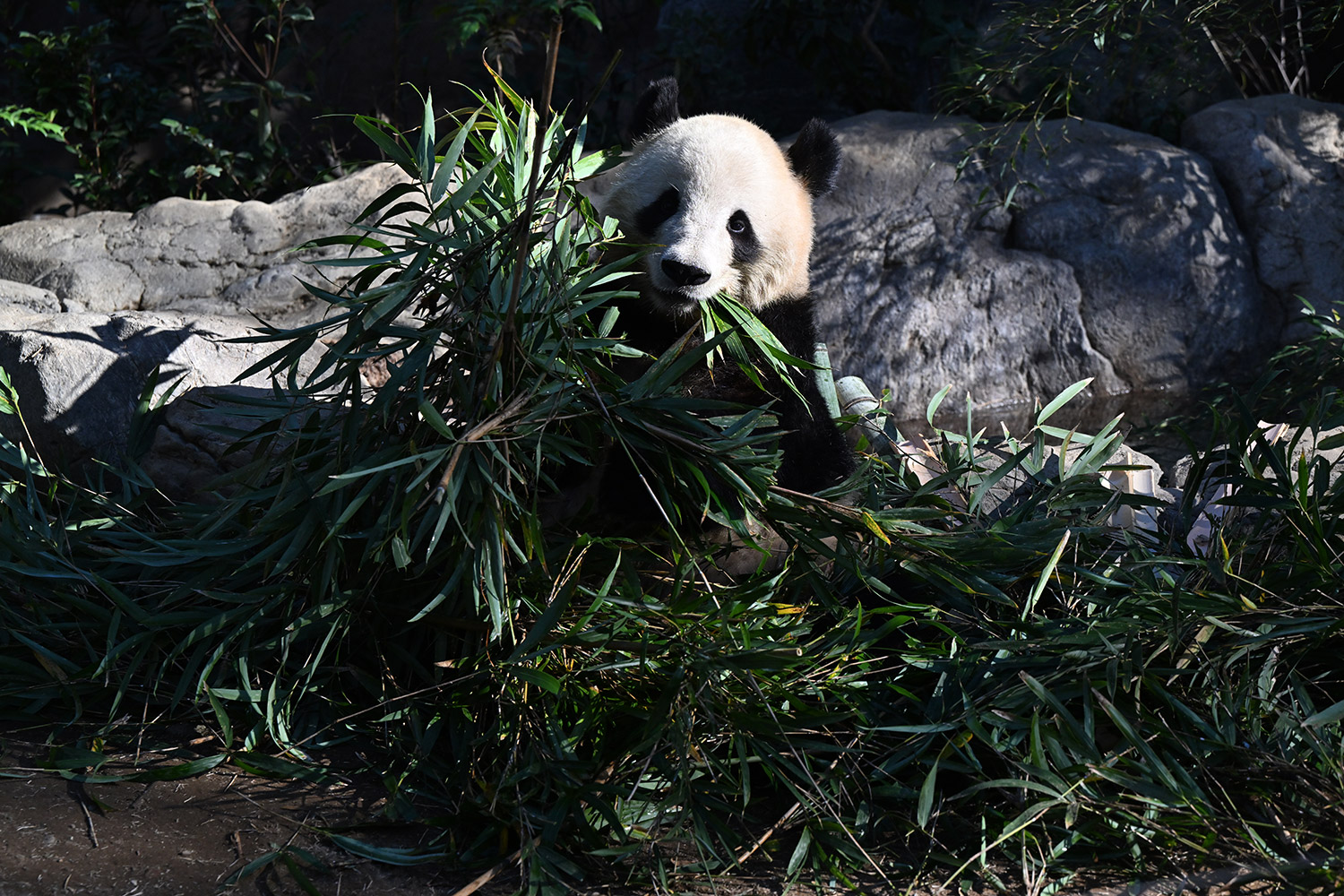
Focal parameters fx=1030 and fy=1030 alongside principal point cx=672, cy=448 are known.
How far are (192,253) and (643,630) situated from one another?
136 inches

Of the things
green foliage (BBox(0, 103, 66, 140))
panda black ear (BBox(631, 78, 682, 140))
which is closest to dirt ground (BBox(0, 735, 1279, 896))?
panda black ear (BBox(631, 78, 682, 140))

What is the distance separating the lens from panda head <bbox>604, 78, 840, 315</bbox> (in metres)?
2.41

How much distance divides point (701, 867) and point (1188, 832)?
82cm

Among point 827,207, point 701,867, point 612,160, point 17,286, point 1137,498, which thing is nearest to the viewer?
point 701,867

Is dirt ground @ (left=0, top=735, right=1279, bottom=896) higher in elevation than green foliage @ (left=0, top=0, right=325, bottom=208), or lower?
lower

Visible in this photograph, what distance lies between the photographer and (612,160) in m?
2.49

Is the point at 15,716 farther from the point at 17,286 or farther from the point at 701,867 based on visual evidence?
the point at 17,286

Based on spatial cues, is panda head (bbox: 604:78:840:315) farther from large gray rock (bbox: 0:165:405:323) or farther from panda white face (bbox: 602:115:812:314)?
large gray rock (bbox: 0:165:405:323)

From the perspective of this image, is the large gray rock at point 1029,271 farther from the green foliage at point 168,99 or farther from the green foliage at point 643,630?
the green foliage at point 643,630

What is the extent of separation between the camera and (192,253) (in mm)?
4477

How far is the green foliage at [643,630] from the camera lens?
→ 174 cm

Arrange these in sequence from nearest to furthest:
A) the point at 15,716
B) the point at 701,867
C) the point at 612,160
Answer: the point at 701,867
the point at 15,716
the point at 612,160

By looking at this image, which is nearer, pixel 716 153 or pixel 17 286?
pixel 716 153

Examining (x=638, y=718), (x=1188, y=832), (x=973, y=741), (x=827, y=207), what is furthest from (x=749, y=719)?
(x=827, y=207)
